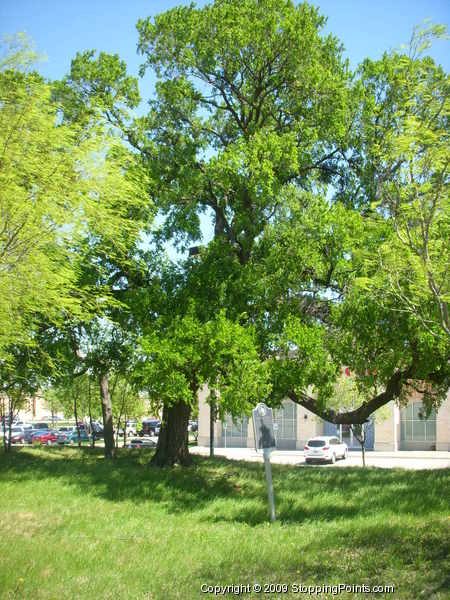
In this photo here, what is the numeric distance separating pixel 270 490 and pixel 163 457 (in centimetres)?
711

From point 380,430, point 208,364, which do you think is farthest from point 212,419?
point 380,430

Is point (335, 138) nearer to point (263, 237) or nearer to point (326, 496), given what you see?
point (263, 237)

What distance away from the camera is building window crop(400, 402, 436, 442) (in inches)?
1701

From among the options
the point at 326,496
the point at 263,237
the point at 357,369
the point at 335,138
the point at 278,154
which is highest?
the point at 335,138

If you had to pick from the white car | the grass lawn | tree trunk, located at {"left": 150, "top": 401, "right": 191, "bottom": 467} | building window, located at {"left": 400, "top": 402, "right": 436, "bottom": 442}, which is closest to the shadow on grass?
the grass lawn

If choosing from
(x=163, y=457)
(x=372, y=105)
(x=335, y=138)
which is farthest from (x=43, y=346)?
(x=372, y=105)

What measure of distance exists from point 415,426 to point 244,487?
30509mm

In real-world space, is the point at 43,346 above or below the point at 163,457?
above

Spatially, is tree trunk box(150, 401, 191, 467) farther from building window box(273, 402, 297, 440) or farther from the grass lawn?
building window box(273, 402, 297, 440)

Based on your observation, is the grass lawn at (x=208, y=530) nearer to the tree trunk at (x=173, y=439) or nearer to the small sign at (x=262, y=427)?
the tree trunk at (x=173, y=439)

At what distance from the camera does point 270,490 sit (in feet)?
42.2

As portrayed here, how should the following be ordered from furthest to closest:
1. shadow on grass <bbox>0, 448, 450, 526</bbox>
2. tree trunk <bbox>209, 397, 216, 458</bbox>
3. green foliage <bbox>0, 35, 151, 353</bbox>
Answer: tree trunk <bbox>209, 397, 216, 458</bbox>
shadow on grass <bbox>0, 448, 450, 526</bbox>
green foliage <bbox>0, 35, 151, 353</bbox>

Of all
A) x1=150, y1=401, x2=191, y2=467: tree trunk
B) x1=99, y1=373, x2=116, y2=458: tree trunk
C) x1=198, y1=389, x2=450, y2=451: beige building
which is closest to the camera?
x1=150, y1=401, x2=191, y2=467: tree trunk

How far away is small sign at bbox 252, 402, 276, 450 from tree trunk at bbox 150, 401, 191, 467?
675 centimetres
